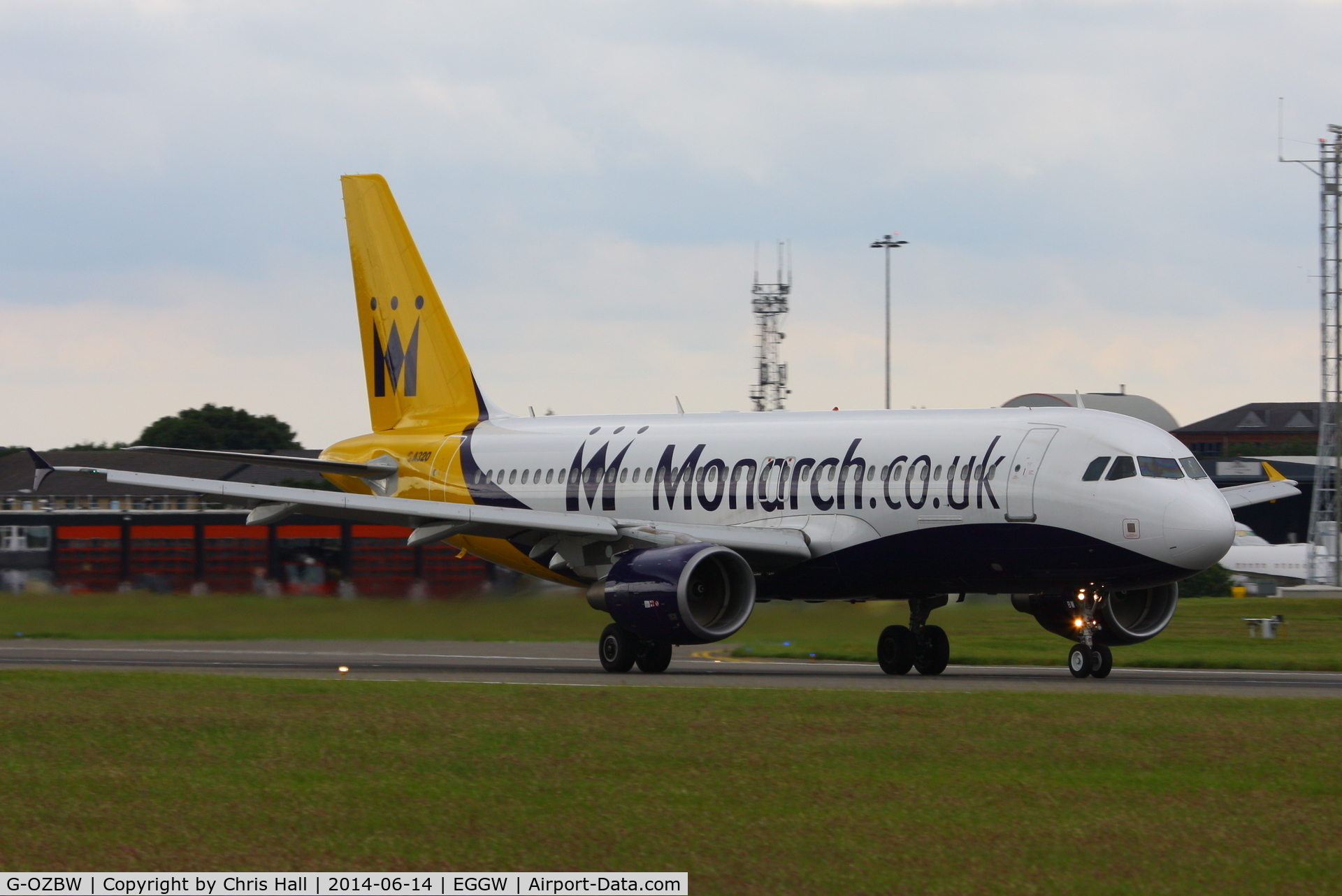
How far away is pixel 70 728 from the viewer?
15.7 meters

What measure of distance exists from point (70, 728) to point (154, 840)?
6040 millimetres

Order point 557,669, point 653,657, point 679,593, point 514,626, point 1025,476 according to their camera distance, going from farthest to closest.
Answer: point 514,626 < point 557,669 < point 653,657 < point 1025,476 < point 679,593

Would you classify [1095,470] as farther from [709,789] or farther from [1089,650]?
[709,789]

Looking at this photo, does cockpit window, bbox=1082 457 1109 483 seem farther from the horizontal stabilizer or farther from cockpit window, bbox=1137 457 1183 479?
the horizontal stabilizer

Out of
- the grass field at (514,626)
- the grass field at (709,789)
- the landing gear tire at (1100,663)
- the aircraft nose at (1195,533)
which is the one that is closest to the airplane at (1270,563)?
the grass field at (514,626)

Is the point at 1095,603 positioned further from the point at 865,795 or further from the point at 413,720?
the point at 865,795

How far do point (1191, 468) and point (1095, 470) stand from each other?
1.39 m

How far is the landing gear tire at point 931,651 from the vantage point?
26.1 meters

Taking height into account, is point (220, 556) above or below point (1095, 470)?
below

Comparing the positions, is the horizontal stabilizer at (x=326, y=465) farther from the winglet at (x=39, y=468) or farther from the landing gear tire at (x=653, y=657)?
the landing gear tire at (x=653, y=657)

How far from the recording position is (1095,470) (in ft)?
77.4

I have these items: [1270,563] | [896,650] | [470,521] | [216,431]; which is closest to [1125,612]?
[896,650]

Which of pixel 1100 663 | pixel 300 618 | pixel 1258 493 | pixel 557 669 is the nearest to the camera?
pixel 1100 663

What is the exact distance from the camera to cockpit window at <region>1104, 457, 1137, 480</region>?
76.8 ft
